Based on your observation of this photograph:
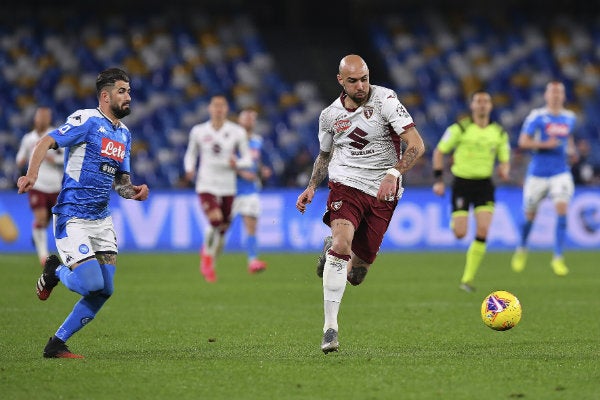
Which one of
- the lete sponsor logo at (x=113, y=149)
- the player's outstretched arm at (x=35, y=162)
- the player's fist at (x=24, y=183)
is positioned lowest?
the player's fist at (x=24, y=183)

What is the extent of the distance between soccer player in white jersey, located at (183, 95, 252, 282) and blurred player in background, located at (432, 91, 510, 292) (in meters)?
3.53

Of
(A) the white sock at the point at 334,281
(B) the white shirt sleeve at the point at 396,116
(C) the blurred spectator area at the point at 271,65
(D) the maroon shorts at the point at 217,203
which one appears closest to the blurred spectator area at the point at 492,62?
(C) the blurred spectator area at the point at 271,65

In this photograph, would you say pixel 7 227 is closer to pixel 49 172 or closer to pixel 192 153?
pixel 49 172

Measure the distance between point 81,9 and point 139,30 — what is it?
2033 millimetres

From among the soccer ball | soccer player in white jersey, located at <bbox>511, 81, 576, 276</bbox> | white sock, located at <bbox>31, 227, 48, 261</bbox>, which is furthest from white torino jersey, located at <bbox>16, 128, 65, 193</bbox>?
the soccer ball


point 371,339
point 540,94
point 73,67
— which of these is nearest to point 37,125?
point 371,339

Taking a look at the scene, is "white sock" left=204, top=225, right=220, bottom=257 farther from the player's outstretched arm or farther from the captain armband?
the player's outstretched arm

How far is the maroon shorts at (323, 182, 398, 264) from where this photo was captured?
8.87 metres

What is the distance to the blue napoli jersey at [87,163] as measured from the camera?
27.3 feet

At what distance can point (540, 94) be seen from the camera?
30281 millimetres

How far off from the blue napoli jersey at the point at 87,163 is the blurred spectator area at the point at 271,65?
16149 millimetres

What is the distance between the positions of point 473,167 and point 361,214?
18.5 feet

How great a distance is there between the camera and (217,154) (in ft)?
54.4

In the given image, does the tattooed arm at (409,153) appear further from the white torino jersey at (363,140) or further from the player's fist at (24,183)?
the player's fist at (24,183)
